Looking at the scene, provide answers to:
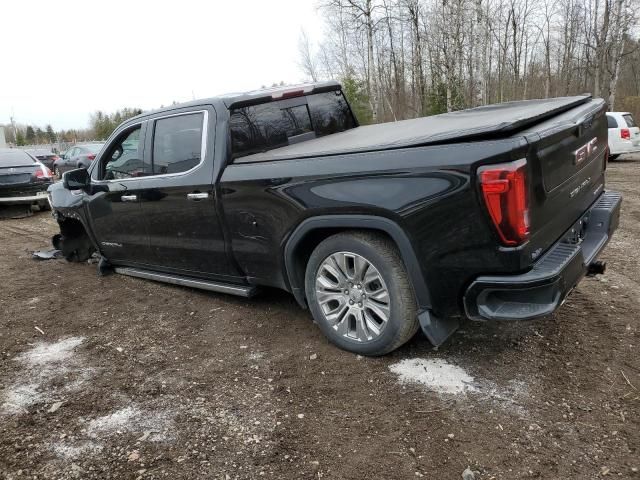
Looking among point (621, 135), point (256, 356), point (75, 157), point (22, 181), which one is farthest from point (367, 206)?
point (75, 157)

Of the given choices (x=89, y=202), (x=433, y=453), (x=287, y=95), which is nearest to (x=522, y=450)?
(x=433, y=453)

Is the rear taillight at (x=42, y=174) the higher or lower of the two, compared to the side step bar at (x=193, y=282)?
higher

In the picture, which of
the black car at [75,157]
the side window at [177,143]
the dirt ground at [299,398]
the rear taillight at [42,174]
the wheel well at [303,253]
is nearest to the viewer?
the dirt ground at [299,398]

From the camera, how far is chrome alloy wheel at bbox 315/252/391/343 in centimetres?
324

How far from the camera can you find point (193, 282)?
4555 mm

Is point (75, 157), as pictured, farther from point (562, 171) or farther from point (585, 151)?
point (562, 171)

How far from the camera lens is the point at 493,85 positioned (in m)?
36.4

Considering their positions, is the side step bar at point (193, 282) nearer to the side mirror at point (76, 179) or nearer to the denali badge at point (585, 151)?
the side mirror at point (76, 179)

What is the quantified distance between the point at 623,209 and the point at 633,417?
608cm

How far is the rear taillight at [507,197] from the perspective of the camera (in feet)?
8.29

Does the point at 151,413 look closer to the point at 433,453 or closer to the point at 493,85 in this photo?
the point at 433,453

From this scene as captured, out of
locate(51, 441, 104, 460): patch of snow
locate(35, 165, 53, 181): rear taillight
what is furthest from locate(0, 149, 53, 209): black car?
locate(51, 441, 104, 460): patch of snow

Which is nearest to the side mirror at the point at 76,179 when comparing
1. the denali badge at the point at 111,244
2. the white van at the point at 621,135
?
the denali badge at the point at 111,244

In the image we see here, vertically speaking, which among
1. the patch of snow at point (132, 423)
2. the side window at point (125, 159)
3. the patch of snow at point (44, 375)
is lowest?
the patch of snow at point (132, 423)
